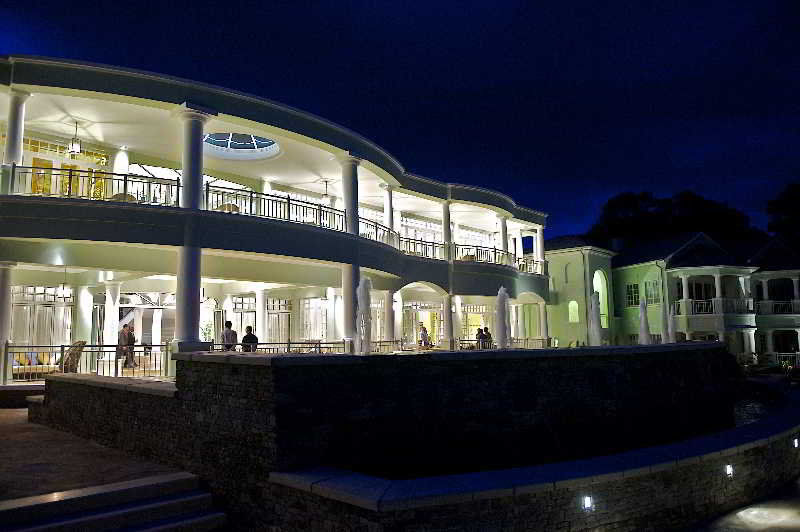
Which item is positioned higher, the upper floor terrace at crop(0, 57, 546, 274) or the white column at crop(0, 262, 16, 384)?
the upper floor terrace at crop(0, 57, 546, 274)

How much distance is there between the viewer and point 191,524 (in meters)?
8.06

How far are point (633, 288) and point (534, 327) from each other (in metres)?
7.16

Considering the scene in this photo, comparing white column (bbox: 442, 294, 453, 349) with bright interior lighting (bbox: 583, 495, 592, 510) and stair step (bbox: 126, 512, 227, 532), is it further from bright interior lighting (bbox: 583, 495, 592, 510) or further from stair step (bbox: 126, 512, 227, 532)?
stair step (bbox: 126, 512, 227, 532)

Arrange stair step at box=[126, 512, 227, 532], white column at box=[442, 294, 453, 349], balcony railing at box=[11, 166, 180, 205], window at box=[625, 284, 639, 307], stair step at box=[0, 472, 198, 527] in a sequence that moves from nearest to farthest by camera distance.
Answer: stair step at box=[0, 472, 198, 527]
stair step at box=[126, 512, 227, 532]
balcony railing at box=[11, 166, 180, 205]
white column at box=[442, 294, 453, 349]
window at box=[625, 284, 639, 307]

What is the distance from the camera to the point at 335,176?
2369 cm

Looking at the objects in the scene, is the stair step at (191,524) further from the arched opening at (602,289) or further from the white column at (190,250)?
the arched opening at (602,289)

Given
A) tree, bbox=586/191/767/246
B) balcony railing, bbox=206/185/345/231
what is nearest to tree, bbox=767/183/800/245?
tree, bbox=586/191/767/246

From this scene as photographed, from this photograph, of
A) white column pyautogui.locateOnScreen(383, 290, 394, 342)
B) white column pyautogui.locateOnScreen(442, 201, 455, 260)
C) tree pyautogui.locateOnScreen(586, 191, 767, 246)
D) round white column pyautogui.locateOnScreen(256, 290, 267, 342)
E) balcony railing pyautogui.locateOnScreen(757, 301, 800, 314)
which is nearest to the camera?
white column pyautogui.locateOnScreen(383, 290, 394, 342)

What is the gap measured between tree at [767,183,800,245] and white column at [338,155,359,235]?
45.1 metres

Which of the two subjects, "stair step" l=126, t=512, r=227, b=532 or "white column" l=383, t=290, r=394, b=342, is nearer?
"stair step" l=126, t=512, r=227, b=532

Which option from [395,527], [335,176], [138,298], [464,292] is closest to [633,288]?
[464,292]

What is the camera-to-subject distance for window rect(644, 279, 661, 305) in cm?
3666

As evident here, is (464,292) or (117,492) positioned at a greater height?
(464,292)

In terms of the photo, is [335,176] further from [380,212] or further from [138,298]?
[138,298]
